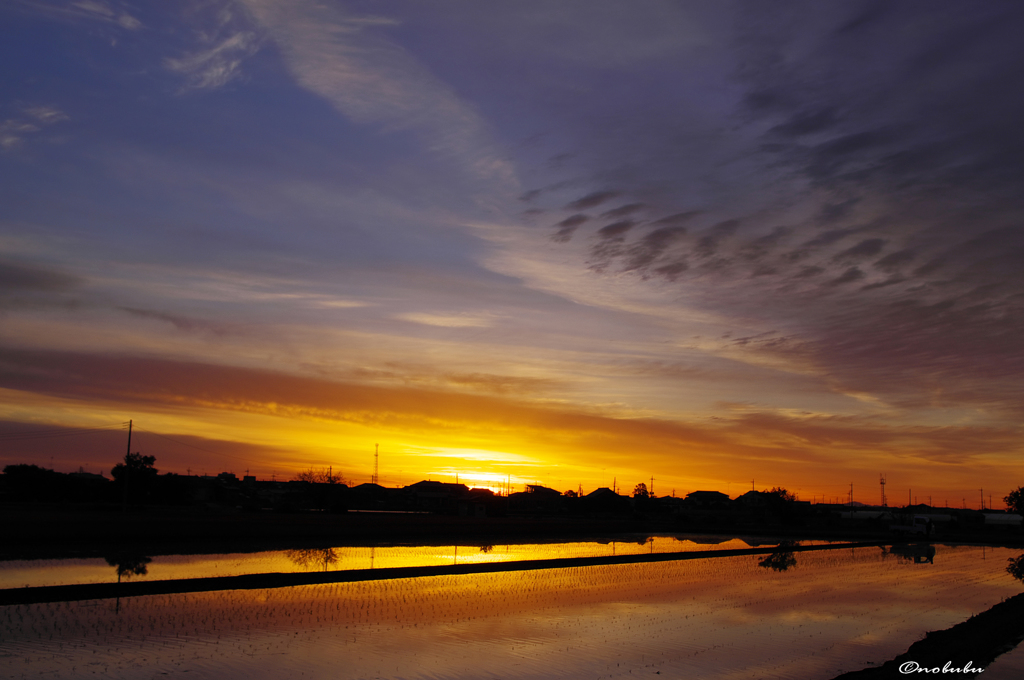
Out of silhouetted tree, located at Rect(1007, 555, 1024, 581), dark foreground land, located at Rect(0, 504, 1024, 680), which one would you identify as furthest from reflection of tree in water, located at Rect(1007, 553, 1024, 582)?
dark foreground land, located at Rect(0, 504, 1024, 680)

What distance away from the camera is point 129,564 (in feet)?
87.1

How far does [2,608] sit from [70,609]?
5.05ft

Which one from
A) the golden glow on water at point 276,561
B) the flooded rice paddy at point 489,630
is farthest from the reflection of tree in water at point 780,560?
the flooded rice paddy at point 489,630

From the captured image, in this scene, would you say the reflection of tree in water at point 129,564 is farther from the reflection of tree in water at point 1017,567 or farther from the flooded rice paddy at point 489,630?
the reflection of tree in water at point 1017,567

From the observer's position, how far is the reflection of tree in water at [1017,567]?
118 feet

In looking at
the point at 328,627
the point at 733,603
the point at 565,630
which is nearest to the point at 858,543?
the point at 733,603

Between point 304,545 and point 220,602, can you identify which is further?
point 304,545

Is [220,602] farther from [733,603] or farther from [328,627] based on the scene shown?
[733,603]

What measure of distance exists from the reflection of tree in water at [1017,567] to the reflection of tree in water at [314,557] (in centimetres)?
3208

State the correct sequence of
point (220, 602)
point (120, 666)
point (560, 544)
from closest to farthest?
point (120, 666) < point (220, 602) < point (560, 544)

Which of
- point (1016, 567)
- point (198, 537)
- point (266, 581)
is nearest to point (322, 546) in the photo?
point (198, 537)

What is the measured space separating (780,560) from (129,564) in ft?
109

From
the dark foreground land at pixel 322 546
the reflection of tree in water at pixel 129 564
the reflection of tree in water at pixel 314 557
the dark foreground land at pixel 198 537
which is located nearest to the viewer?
the dark foreground land at pixel 322 546

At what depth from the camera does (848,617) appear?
21.1 m
